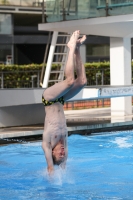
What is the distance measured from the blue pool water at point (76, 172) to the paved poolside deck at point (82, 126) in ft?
1.09

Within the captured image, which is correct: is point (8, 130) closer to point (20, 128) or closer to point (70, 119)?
point (20, 128)

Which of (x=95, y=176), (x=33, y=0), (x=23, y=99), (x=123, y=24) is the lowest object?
(x=95, y=176)

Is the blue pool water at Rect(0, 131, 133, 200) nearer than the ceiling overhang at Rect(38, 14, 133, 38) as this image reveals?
Yes

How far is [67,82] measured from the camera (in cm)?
771

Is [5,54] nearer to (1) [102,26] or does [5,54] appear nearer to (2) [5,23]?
A: (2) [5,23]

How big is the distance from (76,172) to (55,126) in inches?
94.8

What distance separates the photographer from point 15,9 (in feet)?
102

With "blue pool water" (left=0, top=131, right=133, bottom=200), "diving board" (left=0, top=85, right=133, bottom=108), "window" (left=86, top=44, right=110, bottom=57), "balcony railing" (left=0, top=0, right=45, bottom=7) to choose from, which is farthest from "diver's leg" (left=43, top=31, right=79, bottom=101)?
"window" (left=86, top=44, right=110, bottom=57)

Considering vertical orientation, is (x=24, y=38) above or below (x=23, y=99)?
above

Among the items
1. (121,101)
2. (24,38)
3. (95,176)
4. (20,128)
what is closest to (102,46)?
(24,38)

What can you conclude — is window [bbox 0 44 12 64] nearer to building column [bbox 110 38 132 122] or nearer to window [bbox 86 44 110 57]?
window [bbox 86 44 110 57]

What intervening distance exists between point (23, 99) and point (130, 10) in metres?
4.77

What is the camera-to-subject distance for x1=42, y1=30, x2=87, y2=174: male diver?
787 cm

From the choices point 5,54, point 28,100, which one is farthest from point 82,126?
point 5,54
